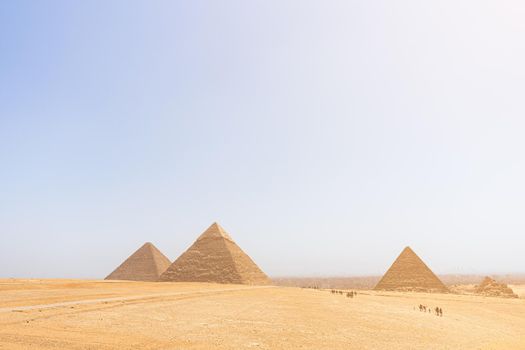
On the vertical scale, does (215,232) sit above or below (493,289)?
above

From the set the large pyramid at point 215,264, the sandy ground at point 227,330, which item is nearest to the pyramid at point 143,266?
the large pyramid at point 215,264

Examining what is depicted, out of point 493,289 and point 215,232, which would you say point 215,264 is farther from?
point 493,289

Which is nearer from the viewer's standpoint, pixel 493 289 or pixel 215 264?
pixel 493 289

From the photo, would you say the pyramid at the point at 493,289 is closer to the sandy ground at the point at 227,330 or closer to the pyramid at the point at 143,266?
the sandy ground at the point at 227,330

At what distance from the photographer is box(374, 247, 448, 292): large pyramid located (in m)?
49.6

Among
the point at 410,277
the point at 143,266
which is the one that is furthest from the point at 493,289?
the point at 143,266

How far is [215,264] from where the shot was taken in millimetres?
59031

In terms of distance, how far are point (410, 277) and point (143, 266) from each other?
4245 cm

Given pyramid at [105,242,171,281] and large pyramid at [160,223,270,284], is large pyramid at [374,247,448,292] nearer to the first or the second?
large pyramid at [160,223,270,284]

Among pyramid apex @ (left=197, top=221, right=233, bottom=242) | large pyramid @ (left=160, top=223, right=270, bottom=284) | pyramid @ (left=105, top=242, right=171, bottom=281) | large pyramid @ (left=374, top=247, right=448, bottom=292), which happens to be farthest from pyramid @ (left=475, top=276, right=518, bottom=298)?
pyramid @ (left=105, top=242, right=171, bottom=281)

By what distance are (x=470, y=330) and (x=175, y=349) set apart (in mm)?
11824

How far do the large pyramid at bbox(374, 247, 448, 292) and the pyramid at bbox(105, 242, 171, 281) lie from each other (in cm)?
3652

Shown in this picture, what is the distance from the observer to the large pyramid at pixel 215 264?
5719 centimetres

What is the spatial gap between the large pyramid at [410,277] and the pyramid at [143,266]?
3652 cm
